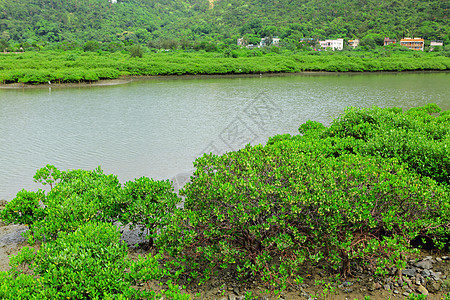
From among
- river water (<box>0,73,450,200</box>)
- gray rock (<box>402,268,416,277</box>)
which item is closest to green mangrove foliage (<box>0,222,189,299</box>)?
gray rock (<box>402,268,416,277</box>)

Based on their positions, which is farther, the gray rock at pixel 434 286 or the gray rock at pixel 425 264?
the gray rock at pixel 425 264

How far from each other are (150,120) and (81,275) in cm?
1524

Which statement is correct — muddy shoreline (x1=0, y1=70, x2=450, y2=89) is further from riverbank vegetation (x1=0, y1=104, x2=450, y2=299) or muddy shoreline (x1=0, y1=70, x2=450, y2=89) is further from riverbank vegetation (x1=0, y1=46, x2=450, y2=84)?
riverbank vegetation (x1=0, y1=104, x2=450, y2=299)

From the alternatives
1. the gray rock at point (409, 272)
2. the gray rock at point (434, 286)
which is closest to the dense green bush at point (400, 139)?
the gray rock at point (409, 272)

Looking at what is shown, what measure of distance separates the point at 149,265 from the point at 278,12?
107 metres

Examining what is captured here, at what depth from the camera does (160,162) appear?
1163 centimetres

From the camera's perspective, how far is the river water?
11695 mm

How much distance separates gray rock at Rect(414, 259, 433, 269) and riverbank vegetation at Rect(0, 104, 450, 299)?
32 cm

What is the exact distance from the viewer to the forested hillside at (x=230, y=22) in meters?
80.7

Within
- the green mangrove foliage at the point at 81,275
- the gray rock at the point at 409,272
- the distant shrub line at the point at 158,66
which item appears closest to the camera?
the green mangrove foliage at the point at 81,275

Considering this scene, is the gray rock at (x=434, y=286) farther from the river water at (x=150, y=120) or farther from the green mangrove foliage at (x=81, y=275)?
the river water at (x=150, y=120)

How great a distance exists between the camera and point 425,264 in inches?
200

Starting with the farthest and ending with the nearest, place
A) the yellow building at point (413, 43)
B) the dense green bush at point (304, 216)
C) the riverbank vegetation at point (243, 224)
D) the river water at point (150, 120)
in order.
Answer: the yellow building at point (413, 43) → the river water at point (150, 120) → the dense green bush at point (304, 216) → the riverbank vegetation at point (243, 224)

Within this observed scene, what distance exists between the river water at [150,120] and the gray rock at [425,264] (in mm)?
6065
